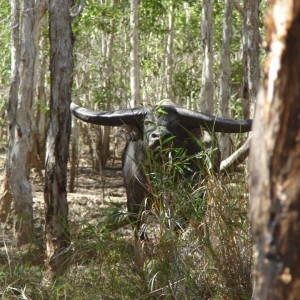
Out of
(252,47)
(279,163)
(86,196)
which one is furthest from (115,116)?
(279,163)

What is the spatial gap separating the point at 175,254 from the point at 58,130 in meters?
2.42

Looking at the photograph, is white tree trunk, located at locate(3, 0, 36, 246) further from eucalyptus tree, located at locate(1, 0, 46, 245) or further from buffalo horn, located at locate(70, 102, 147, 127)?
buffalo horn, located at locate(70, 102, 147, 127)

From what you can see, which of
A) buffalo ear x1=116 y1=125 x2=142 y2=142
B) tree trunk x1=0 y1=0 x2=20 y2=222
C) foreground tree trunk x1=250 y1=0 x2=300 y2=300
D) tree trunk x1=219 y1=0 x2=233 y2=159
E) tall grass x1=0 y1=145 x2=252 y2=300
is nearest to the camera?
foreground tree trunk x1=250 y1=0 x2=300 y2=300

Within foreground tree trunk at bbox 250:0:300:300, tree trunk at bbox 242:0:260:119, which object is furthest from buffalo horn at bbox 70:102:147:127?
foreground tree trunk at bbox 250:0:300:300

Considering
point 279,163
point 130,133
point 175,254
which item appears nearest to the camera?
point 279,163

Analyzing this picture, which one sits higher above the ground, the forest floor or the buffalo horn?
the buffalo horn

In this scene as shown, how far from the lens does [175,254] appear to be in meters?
5.59

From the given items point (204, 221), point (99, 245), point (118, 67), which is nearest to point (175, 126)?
point (99, 245)

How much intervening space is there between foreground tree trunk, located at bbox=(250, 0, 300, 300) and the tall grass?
286 centimetres

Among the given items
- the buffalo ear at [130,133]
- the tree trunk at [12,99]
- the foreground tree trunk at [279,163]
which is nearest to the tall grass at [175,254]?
the buffalo ear at [130,133]

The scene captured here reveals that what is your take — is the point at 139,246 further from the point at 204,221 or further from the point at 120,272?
the point at 204,221

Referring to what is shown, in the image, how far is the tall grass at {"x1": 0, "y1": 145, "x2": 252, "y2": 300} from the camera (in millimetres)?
5449

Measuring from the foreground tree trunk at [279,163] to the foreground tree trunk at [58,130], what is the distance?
496 cm

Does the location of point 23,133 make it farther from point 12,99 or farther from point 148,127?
point 148,127
